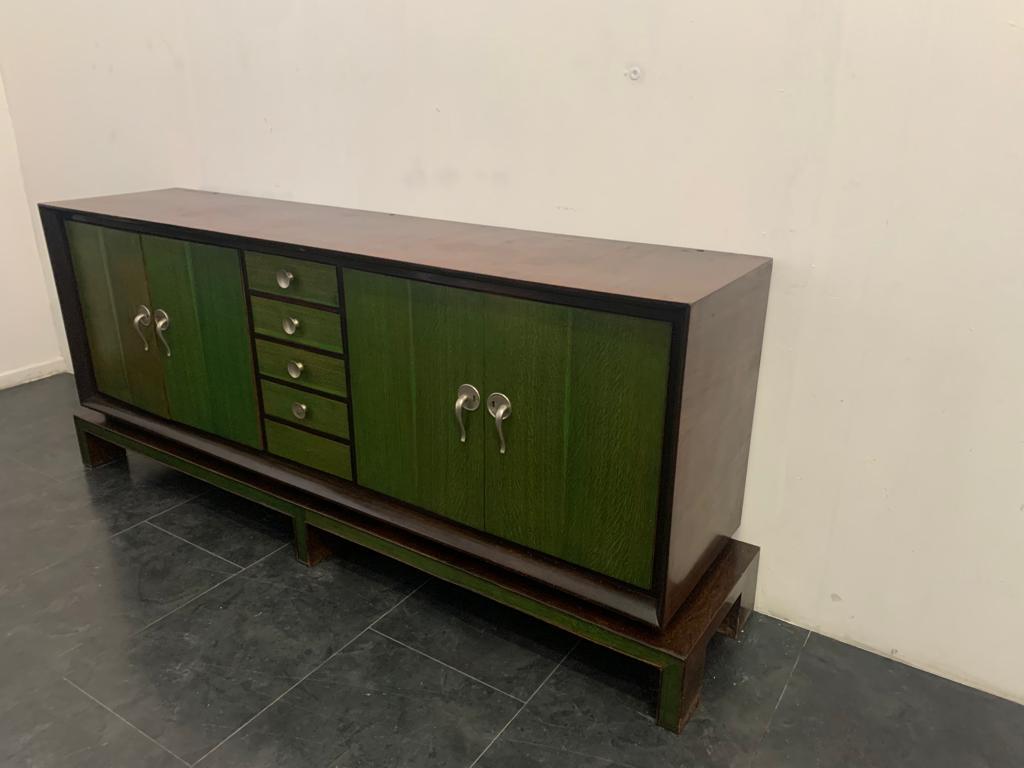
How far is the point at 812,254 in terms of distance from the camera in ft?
5.09

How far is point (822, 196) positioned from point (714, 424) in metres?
0.49

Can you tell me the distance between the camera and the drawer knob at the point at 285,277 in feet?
5.83

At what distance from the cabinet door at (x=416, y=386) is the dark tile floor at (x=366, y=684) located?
30 centimetres

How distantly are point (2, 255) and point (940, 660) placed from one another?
11.3 feet

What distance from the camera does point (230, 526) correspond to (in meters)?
2.17

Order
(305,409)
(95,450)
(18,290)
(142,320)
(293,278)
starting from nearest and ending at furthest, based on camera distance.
Result: 1. (293,278)
2. (305,409)
3. (142,320)
4. (95,450)
5. (18,290)

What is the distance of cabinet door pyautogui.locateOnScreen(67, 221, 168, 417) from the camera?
213cm

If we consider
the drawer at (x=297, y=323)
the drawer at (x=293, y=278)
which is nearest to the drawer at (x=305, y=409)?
the drawer at (x=297, y=323)

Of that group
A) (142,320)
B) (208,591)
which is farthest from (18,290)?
(208,591)

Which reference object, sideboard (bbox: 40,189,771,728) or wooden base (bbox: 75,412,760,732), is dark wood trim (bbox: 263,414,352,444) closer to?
sideboard (bbox: 40,189,771,728)

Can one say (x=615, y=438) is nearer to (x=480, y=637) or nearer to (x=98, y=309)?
(x=480, y=637)

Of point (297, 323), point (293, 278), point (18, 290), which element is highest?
point (293, 278)

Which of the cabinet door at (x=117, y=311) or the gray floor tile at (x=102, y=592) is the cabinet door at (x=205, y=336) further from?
the gray floor tile at (x=102, y=592)

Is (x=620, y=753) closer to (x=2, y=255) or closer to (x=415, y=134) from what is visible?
(x=415, y=134)
